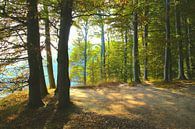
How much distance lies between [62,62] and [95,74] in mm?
27411

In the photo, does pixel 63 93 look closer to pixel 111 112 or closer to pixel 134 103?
pixel 111 112

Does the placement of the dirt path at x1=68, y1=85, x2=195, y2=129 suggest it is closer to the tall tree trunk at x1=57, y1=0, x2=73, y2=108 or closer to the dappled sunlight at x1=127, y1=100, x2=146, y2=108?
the dappled sunlight at x1=127, y1=100, x2=146, y2=108

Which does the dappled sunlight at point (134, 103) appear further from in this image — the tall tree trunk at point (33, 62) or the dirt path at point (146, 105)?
the tall tree trunk at point (33, 62)

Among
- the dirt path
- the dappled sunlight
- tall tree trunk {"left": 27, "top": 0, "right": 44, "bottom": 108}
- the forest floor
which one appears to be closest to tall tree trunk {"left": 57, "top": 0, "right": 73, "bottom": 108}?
→ the forest floor

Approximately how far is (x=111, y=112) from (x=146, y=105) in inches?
74.0

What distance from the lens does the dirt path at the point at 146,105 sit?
1020 centimetres

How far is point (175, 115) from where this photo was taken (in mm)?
10766

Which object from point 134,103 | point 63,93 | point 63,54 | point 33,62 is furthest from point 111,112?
point 33,62

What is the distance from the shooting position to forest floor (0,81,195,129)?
988 centimetres

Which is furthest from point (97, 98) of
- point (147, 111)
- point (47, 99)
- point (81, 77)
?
point (81, 77)

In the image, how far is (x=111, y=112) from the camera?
442 inches

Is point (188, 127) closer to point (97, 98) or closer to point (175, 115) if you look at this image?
point (175, 115)

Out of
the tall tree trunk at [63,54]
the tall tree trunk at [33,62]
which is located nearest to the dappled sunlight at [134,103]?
the tall tree trunk at [63,54]

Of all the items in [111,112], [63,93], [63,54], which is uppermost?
[63,54]
